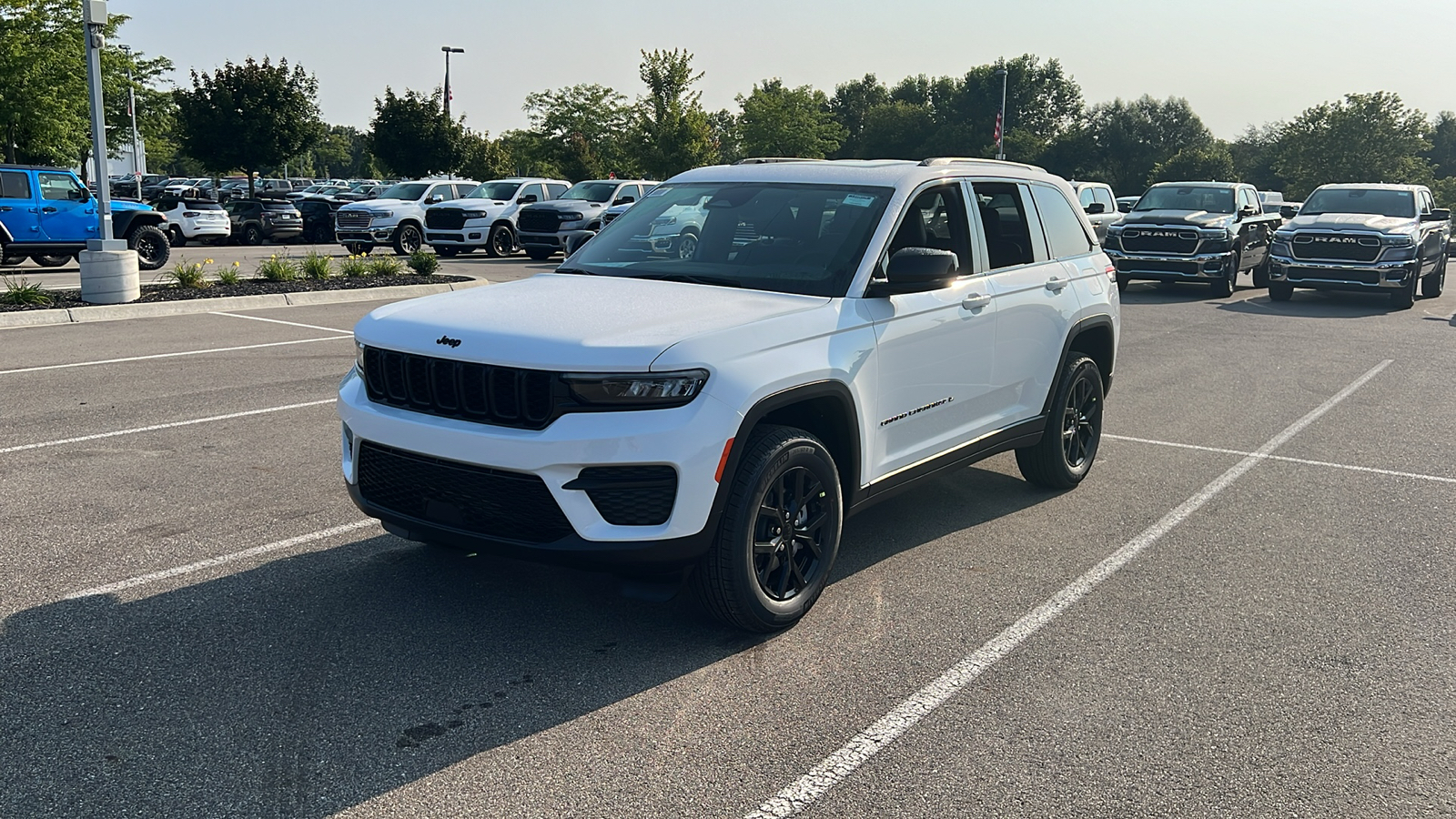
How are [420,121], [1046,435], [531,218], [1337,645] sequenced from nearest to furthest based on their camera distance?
[1337,645], [1046,435], [531,218], [420,121]

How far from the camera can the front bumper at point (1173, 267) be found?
2014 cm

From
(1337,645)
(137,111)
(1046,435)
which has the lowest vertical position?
(1337,645)

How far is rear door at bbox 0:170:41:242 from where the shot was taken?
19594mm

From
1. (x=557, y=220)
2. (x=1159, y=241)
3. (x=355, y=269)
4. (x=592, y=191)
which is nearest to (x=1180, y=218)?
(x=1159, y=241)

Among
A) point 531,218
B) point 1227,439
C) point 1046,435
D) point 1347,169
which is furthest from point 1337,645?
point 1347,169

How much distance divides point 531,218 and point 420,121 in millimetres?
22872

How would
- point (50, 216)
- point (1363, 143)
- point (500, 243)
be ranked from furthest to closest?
point (1363, 143) → point (500, 243) → point (50, 216)

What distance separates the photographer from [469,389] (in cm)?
423

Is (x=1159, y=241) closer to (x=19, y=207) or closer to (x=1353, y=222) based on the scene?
(x=1353, y=222)

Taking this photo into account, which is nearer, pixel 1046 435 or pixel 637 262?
pixel 637 262

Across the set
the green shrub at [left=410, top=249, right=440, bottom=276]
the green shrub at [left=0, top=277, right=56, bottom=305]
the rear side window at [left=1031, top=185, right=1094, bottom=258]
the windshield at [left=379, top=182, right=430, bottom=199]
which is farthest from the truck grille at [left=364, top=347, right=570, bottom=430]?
the windshield at [left=379, top=182, right=430, bottom=199]

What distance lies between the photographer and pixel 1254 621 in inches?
194

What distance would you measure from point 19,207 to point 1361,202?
73.7ft

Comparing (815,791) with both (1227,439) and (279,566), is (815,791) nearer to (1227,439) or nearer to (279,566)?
(279,566)
